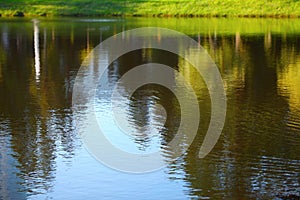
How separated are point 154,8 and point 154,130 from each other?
62445 mm

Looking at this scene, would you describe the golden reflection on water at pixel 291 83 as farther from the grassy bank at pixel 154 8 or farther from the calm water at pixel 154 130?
the grassy bank at pixel 154 8

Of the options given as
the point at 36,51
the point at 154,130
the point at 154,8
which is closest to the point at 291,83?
the point at 154,130

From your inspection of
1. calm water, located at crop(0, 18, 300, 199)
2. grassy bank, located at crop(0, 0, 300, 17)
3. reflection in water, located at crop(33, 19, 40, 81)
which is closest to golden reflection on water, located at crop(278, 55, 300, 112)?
calm water, located at crop(0, 18, 300, 199)

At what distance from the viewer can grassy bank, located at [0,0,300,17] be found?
276 ft

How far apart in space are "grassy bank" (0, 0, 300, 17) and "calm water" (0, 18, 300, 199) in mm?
34674

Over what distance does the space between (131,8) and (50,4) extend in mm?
10796

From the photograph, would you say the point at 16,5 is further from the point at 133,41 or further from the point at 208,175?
the point at 208,175

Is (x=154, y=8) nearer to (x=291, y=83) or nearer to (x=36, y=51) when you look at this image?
(x=36, y=51)

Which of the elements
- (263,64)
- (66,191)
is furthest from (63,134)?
(263,64)

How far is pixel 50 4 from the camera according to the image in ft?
294

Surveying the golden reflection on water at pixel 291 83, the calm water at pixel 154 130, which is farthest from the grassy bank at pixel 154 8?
the golden reflection on water at pixel 291 83

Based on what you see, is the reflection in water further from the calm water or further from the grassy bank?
the grassy bank

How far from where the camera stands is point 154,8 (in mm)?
86125

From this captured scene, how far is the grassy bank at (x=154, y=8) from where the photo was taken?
84188 mm
